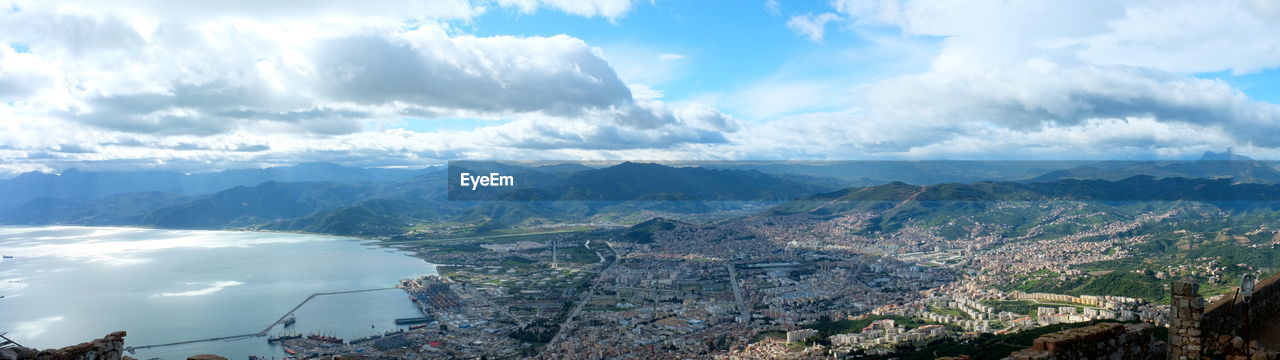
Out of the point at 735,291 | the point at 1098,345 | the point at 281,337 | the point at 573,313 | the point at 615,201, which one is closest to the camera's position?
the point at 1098,345

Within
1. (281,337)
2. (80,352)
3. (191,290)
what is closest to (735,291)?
(281,337)

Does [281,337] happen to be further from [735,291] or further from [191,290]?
[735,291]

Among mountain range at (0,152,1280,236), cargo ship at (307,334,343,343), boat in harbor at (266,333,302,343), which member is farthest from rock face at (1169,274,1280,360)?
mountain range at (0,152,1280,236)

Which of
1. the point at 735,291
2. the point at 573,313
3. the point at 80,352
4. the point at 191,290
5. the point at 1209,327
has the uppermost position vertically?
the point at 1209,327

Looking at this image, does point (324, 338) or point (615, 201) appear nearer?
point (324, 338)

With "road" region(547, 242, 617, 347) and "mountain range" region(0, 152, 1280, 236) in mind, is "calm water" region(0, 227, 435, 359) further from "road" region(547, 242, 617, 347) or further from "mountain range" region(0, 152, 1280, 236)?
"mountain range" region(0, 152, 1280, 236)
